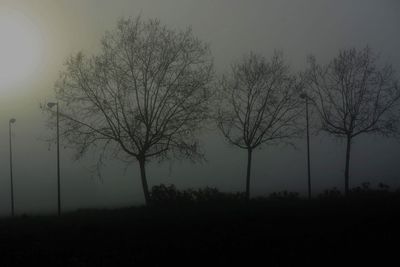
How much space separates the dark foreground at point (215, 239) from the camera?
1622cm

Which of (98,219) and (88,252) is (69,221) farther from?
(88,252)

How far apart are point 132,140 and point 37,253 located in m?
19.9

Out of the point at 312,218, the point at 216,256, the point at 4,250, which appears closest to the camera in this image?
the point at 216,256

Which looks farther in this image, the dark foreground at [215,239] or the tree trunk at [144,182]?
the tree trunk at [144,182]

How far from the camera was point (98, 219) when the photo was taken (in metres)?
24.2

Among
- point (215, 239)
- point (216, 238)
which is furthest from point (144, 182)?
point (215, 239)

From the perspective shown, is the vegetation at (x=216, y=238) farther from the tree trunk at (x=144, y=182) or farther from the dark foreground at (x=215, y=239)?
the tree trunk at (x=144, y=182)

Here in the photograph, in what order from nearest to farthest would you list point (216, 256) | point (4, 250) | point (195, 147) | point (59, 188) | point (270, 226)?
1. point (216, 256)
2. point (4, 250)
3. point (270, 226)
4. point (195, 147)
5. point (59, 188)

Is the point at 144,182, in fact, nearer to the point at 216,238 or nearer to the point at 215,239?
the point at 216,238

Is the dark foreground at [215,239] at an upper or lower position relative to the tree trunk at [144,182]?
lower

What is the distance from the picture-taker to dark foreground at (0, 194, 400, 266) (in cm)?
1622

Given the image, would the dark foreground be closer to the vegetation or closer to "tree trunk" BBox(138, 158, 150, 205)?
the vegetation

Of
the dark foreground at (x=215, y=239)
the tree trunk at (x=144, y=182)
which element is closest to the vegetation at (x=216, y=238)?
the dark foreground at (x=215, y=239)

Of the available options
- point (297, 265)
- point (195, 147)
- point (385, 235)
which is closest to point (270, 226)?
point (385, 235)
